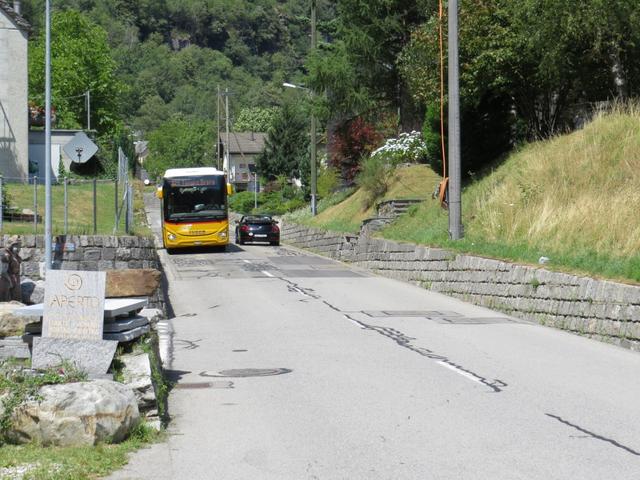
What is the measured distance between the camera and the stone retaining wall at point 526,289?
49.7ft

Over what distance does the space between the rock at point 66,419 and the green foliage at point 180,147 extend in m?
113

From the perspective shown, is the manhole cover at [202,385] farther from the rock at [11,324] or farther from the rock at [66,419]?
the rock at [66,419]

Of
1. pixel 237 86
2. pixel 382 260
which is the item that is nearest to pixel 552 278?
pixel 382 260

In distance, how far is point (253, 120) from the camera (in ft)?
495

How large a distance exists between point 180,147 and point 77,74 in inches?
1642

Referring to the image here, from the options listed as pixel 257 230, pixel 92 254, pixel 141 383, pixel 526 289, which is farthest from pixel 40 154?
pixel 141 383

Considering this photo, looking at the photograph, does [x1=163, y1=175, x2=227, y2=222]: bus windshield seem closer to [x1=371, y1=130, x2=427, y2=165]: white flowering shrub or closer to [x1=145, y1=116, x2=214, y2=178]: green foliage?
[x1=371, y1=130, x2=427, y2=165]: white flowering shrub

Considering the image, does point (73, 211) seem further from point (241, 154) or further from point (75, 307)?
point (241, 154)

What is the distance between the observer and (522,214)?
23922 mm

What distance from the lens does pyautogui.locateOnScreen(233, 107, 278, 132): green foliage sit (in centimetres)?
14988

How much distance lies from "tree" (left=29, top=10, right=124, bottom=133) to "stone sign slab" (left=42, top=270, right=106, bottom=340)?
2814 inches

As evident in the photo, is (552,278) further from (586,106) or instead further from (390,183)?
(390,183)

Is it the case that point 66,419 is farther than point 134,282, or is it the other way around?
point 134,282

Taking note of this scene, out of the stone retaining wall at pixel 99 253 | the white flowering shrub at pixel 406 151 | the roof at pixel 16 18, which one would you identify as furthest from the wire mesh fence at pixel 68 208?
the roof at pixel 16 18
